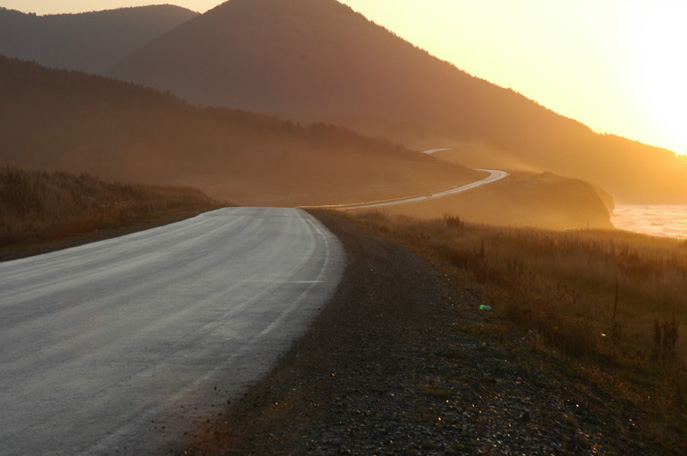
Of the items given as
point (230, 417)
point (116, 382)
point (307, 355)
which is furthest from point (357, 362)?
point (116, 382)

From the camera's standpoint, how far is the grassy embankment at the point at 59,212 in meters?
17.9

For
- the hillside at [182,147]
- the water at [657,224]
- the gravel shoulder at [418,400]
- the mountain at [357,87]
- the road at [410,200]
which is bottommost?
the water at [657,224]

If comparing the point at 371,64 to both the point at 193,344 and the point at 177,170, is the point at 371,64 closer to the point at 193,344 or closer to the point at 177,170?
the point at 177,170

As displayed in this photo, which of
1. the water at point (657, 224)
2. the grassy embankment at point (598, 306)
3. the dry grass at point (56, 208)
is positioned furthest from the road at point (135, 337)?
the water at point (657, 224)

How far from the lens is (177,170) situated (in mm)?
84438

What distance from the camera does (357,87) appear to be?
178 metres

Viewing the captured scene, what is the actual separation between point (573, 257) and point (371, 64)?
173m

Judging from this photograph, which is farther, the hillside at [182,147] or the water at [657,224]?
the hillside at [182,147]

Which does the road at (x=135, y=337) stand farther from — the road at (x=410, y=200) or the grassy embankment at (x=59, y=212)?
the road at (x=410, y=200)

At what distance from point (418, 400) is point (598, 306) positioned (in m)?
9.00

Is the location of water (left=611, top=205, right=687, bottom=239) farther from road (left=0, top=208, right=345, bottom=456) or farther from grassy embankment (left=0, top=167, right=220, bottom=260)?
road (left=0, top=208, right=345, bottom=456)

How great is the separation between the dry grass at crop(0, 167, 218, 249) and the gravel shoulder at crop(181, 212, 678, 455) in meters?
14.3

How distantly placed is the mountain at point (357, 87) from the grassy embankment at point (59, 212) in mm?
126845

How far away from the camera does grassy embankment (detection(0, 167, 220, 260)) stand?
706 inches
